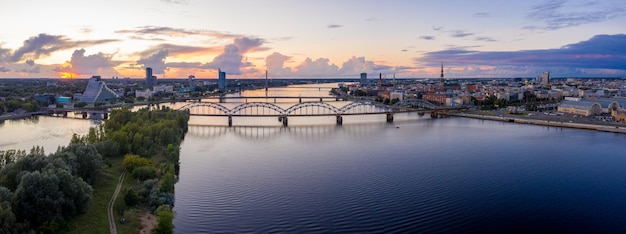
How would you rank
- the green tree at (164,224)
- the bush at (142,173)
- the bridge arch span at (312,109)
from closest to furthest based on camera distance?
the green tree at (164,224)
the bush at (142,173)
the bridge arch span at (312,109)

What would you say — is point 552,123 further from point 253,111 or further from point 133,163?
point 133,163

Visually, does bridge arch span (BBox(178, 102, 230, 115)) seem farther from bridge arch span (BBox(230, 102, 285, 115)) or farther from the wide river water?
the wide river water

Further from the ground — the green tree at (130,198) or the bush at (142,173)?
the bush at (142,173)

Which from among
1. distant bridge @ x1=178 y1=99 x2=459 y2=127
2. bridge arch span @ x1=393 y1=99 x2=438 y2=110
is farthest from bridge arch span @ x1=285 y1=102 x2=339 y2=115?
bridge arch span @ x1=393 y1=99 x2=438 y2=110

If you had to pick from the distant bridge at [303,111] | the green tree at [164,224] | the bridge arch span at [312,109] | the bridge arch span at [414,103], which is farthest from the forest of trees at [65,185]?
the bridge arch span at [414,103]

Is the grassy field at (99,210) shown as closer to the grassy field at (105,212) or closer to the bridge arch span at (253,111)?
the grassy field at (105,212)

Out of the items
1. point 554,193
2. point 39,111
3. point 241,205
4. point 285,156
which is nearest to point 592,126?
point 554,193
